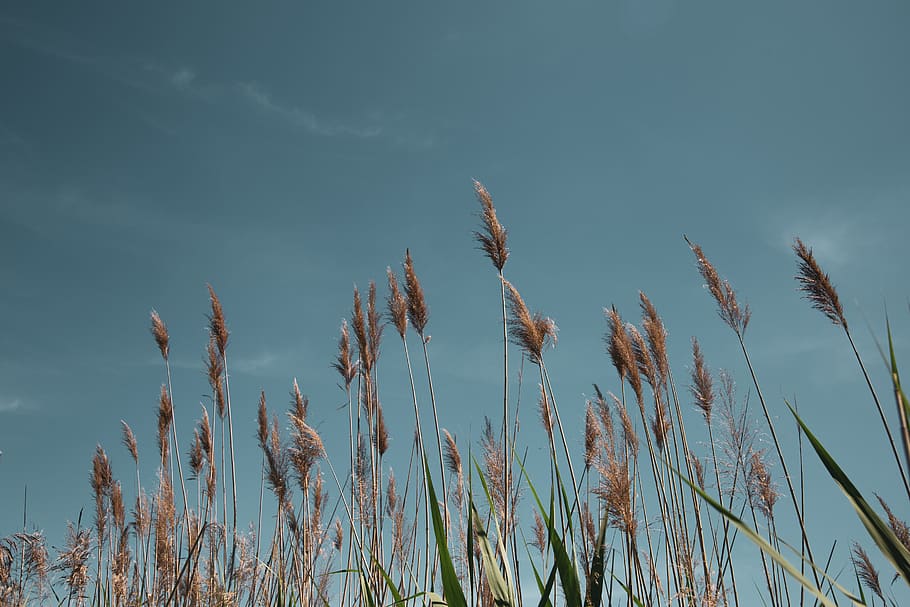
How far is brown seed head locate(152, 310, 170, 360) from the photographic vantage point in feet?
19.4

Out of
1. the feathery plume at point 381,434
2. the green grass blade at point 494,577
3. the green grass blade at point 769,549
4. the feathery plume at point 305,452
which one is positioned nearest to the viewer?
the green grass blade at point 769,549

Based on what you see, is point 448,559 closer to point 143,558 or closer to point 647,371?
point 647,371

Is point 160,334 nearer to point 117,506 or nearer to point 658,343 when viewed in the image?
point 117,506

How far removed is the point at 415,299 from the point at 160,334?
8.57 feet

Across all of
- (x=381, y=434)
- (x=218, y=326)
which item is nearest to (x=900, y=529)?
(x=381, y=434)

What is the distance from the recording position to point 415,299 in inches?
180

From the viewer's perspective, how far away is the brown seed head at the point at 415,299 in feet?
15.0

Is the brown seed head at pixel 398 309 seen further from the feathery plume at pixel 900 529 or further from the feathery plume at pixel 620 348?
the feathery plume at pixel 900 529

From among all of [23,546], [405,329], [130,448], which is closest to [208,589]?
→ [23,546]

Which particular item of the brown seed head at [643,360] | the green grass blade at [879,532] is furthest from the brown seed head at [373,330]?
the green grass blade at [879,532]

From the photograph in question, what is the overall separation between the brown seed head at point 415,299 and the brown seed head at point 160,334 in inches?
99.2

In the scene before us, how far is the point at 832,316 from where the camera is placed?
3.87 metres

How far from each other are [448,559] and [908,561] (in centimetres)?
104

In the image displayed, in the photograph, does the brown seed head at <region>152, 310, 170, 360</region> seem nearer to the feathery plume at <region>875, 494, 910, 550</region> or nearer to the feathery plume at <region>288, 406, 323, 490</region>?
the feathery plume at <region>288, 406, 323, 490</region>
